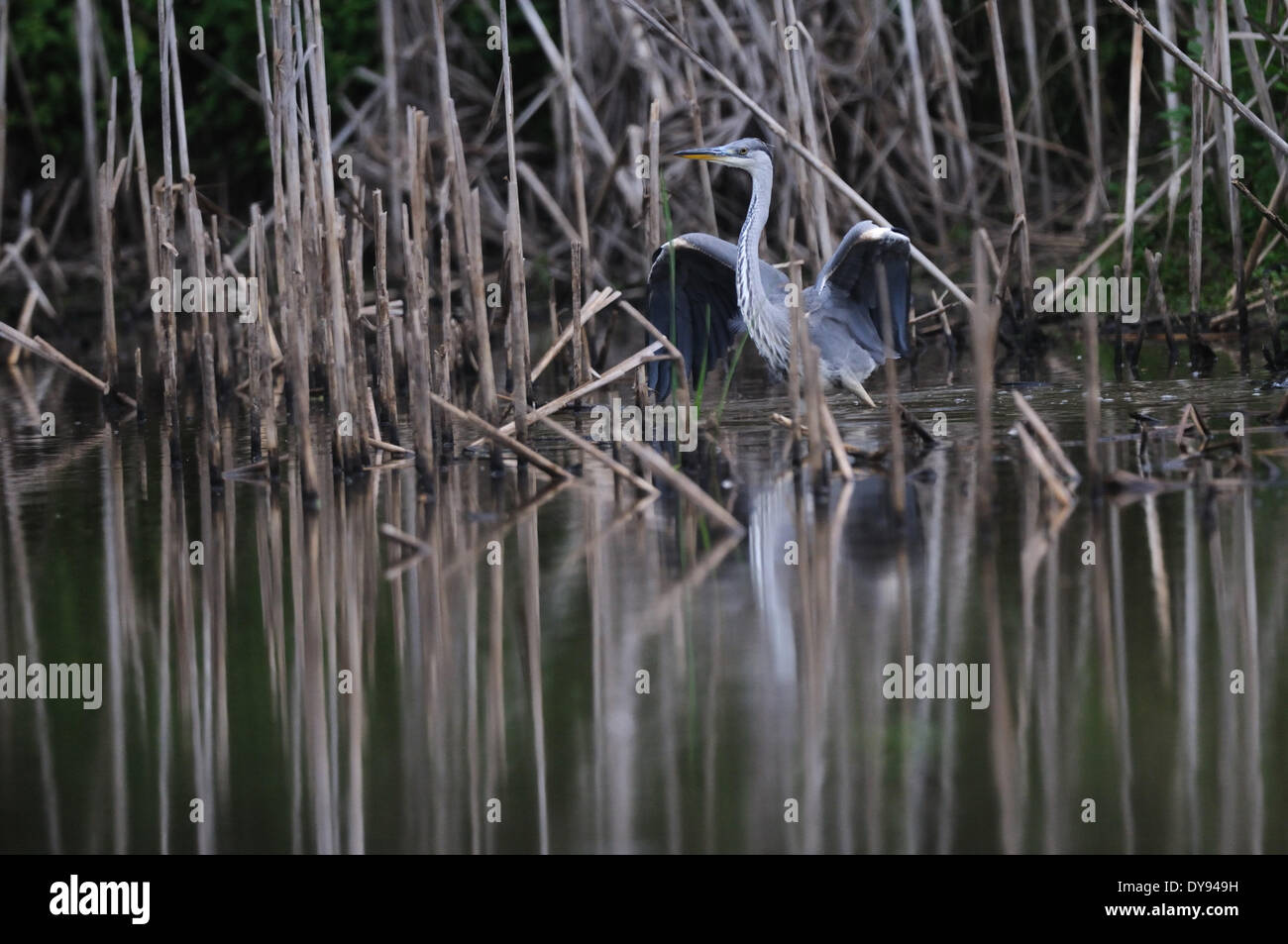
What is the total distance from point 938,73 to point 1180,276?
2608mm

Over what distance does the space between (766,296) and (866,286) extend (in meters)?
0.43

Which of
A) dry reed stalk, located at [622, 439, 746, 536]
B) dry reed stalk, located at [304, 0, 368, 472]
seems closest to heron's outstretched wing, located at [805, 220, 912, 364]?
dry reed stalk, located at [622, 439, 746, 536]

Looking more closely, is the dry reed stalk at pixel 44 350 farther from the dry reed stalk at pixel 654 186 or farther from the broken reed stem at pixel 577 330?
the dry reed stalk at pixel 654 186

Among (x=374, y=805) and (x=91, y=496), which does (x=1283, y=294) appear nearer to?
(x=91, y=496)

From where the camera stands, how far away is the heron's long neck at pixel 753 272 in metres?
7.18

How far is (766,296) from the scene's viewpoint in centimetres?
722

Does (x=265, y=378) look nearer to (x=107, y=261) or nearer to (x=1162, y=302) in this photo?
(x=107, y=261)

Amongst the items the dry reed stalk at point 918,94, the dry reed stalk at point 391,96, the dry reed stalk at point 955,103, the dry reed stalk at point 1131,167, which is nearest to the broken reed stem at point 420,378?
the dry reed stalk at point 1131,167

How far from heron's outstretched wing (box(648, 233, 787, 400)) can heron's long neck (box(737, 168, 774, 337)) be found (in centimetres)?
9

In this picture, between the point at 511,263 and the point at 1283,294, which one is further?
the point at 1283,294

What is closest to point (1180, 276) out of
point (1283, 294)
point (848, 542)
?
point (1283, 294)

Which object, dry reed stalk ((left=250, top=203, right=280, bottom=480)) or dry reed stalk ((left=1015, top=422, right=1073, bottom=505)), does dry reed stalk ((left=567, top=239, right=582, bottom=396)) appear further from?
dry reed stalk ((left=1015, top=422, right=1073, bottom=505))

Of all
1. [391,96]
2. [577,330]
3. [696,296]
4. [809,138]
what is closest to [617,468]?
[577,330]

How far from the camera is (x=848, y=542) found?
5145 mm
